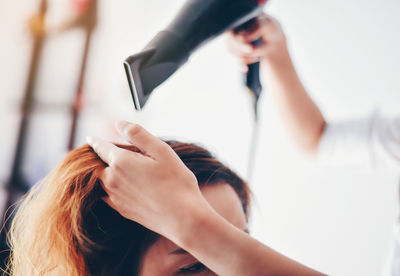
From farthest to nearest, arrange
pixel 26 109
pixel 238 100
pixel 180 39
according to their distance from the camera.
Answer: pixel 238 100
pixel 26 109
pixel 180 39

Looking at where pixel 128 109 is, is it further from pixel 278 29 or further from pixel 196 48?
pixel 196 48

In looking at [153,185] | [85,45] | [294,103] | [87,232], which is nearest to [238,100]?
[294,103]

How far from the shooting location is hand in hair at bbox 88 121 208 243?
318mm

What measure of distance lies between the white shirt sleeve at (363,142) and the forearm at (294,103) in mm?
31

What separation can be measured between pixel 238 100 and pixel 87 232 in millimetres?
956

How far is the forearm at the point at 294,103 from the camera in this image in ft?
2.38

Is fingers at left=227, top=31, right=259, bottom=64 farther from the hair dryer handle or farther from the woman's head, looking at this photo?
the woman's head

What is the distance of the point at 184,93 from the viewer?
4.50ft

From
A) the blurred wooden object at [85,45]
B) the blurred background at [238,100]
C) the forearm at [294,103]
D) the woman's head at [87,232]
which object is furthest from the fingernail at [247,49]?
the blurred wooden object at [85,45]

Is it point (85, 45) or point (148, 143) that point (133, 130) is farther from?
point (85, 45)

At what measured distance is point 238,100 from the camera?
135cm

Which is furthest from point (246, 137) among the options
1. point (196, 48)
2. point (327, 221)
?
point (196, 48)

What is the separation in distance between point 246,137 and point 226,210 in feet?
2.61

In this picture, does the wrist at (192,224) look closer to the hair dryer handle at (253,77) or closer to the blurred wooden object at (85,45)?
the hair dryer handle at (253,77)
